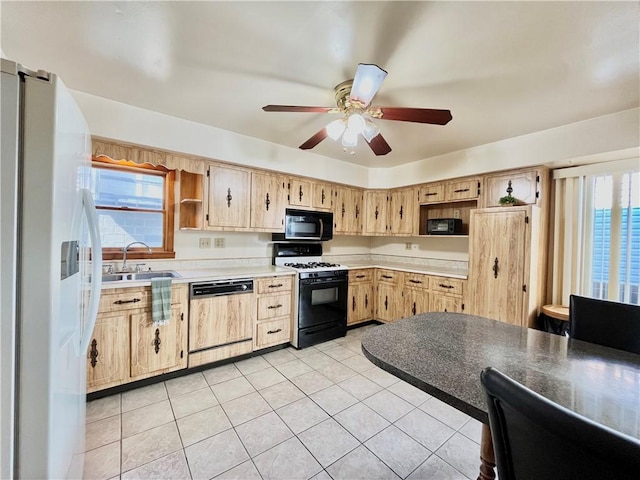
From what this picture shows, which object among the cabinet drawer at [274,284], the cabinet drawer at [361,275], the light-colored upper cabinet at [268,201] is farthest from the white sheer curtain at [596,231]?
the light-colored upper cabinet at [268,201]

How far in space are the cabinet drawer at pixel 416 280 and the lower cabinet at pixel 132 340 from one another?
2.75 meters

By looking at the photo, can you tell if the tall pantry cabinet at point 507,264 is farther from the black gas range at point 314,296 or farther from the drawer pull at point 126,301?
the drawer pull at point 126,301

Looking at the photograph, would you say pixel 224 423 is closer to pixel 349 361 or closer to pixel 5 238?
pixel 349 361

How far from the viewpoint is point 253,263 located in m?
3.62

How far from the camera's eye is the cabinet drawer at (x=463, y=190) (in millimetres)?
3378

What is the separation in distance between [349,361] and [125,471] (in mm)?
2010

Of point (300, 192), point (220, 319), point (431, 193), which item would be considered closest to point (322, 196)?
point (300, 192)

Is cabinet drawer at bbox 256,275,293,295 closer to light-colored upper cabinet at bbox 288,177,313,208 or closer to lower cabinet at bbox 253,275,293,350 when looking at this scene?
lower cabinet at bbox 253,275,293,350

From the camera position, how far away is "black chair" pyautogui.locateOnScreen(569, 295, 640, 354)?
1343 mm

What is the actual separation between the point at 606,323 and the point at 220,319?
2.85m

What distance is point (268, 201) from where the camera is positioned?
11.1ft

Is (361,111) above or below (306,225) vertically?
above

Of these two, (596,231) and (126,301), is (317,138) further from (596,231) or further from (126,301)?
(596,231)

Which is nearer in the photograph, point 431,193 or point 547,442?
point 547,442
